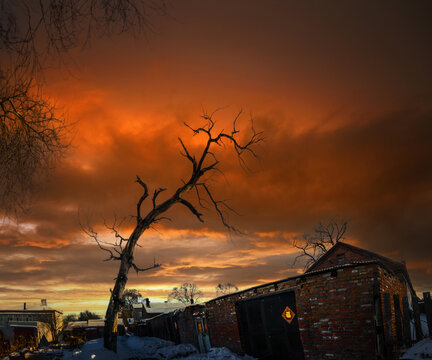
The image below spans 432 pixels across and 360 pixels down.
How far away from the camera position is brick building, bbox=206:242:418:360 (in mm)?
9156

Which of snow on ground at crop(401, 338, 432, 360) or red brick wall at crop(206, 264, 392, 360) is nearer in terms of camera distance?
snow on ground at crop(401, 338, 432, 360)

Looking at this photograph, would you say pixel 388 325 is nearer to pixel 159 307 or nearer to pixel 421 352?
pixel 421 352

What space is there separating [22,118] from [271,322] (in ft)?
38.6

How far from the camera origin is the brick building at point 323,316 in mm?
9156

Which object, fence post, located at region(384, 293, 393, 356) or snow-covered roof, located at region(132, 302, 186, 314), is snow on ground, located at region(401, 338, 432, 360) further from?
snow-covered roof, located at region(132, 302, 186, 314)

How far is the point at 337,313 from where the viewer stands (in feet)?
31.9

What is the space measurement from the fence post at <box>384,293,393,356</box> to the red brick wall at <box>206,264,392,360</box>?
697 mm

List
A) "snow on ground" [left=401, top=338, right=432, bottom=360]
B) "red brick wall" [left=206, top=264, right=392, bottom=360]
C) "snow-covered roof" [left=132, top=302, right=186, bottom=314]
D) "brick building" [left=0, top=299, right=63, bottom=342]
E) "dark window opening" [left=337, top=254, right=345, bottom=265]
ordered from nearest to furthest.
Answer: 1. "snow on ground" [left=401, top=338, right=432, bottom=360]
2. "red brick wall" [left=206, top=264, right=392, bottom=360]
3. "dark window opening" [left=337, top=254, right=345, bottom=265]
4. "brick building" [left=0, top=299, right=63, bottom=342]
5. "snow-covered roof" [left=132, top=302, right=186, bottom=314]

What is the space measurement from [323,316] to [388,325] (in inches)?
80.5

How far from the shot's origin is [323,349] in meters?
9.99

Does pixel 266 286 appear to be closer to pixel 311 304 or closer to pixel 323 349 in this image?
pixel 311 304

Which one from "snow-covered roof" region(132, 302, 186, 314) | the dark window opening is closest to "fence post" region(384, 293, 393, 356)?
the dark window opening

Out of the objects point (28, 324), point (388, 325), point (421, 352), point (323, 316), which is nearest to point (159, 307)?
point (28, 324)

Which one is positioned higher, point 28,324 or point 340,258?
point 340,258
